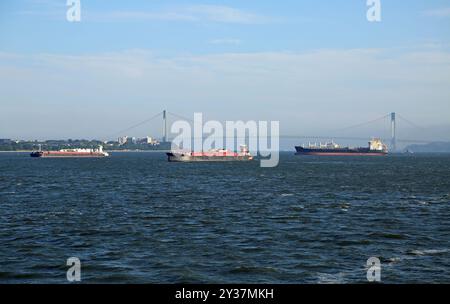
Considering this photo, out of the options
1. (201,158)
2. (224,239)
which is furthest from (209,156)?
(224,239)

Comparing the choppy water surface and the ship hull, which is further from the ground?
the ship hull

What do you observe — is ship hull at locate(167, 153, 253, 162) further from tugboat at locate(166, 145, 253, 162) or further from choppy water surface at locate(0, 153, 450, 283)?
choppy water surface at locate(0, 153, 450, 283)

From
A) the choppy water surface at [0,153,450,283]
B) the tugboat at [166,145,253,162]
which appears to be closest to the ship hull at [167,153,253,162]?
the tugboat at [166,145,253,162]

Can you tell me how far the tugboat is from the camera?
552 feet

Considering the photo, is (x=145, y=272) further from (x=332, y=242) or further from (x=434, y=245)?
(x=434, y=245)

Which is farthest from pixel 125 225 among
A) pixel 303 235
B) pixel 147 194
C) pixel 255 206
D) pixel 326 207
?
pixel 147 194

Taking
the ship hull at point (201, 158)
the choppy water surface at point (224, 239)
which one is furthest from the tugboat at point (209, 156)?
the choppy water surface at point (224, 239)

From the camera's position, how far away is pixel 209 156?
178 metres

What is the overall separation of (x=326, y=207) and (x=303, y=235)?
13143 mm

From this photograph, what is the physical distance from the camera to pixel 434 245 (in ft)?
80.0

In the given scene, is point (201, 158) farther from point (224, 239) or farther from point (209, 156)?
point (224, 239)

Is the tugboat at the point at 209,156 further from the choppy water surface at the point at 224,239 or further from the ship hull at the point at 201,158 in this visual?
the choppy water surface at the point at 224,239

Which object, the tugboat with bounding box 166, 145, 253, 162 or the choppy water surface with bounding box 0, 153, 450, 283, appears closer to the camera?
the choppy water surface with bounding box 0, 153, 450, 283

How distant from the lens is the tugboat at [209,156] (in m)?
168
